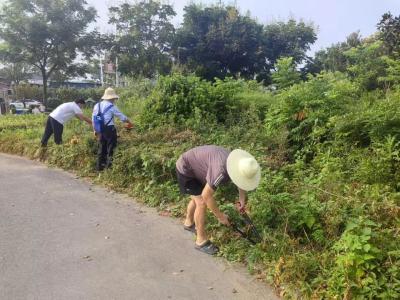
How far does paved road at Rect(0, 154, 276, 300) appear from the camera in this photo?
4.04 m

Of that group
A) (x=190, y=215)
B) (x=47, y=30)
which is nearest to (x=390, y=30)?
(x=190, y=215)

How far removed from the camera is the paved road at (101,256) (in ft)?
13.3

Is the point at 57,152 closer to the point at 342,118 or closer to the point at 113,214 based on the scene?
the point at 113,214

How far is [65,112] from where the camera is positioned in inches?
395

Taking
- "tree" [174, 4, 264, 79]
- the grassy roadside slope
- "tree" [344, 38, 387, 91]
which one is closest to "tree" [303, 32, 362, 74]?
"tree" [174, 4, 264, 79]

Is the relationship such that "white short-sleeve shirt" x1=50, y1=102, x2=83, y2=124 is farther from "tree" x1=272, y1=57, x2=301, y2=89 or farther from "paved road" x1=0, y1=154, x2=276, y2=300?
"tree" x1=272, y1=57, x2=301, y2=89

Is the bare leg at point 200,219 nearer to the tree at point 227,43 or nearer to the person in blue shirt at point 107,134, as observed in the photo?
the person in blue shirt at point 107,134

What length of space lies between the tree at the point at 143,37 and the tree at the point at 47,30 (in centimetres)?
251

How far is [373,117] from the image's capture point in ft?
19.5

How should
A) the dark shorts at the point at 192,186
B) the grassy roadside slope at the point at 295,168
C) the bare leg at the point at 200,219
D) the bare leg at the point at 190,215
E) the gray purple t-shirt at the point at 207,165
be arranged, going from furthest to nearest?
the bare leg at the point at 190,215
the dark shorts at the point at 192,186
the bare leg at the point at 200,219
the gray purple t-shirt at the point at 207,165
the grassy roadside slope at the point at 295,168

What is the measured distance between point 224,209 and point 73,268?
197cm

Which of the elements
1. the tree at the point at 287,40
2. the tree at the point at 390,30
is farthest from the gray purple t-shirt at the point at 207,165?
the tree at the point at 287,40

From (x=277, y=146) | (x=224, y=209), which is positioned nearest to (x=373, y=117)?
(x=277, y=146)

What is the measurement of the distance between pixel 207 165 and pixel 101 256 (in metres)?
1.62
